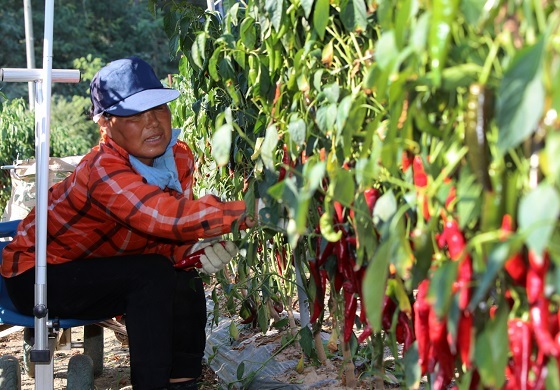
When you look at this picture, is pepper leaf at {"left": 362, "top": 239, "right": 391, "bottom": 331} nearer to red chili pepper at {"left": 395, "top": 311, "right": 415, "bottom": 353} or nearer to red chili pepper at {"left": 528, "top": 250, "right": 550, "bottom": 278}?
red chili pepper at {"left": 528, "top": 250, "right": 550, "bottom": 278}

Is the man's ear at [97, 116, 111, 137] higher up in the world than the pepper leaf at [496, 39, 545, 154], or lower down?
lower down

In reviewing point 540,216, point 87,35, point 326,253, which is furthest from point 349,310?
point 87,35

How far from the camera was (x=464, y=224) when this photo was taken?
4.18ft

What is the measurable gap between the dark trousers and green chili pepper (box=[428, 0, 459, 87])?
5.36 ft

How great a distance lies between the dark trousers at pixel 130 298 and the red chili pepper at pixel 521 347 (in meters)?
1.53

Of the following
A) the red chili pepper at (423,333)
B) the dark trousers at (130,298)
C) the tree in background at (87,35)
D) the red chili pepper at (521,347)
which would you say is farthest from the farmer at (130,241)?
the tree in background at (87,35)

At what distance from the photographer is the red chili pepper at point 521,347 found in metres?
→ 1.26

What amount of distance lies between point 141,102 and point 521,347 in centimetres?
171

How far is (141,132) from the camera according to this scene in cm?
279

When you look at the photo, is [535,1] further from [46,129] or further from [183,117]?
[183,117]

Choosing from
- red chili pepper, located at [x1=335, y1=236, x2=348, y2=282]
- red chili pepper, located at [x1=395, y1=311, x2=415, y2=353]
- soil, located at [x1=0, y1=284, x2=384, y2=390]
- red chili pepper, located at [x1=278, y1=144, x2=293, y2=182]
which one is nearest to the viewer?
red chili pepper, located at [x1=395, y1=311, x2=415, y2=353]

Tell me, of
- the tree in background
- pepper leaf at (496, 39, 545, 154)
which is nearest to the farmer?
pepper leaf at (496, 39, 545, 154)

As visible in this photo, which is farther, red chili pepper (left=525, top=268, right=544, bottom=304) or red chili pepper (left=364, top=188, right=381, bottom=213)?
red chili pepper (left=364, top=188, right=381, bottom=213)

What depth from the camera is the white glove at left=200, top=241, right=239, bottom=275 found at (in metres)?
2.69
